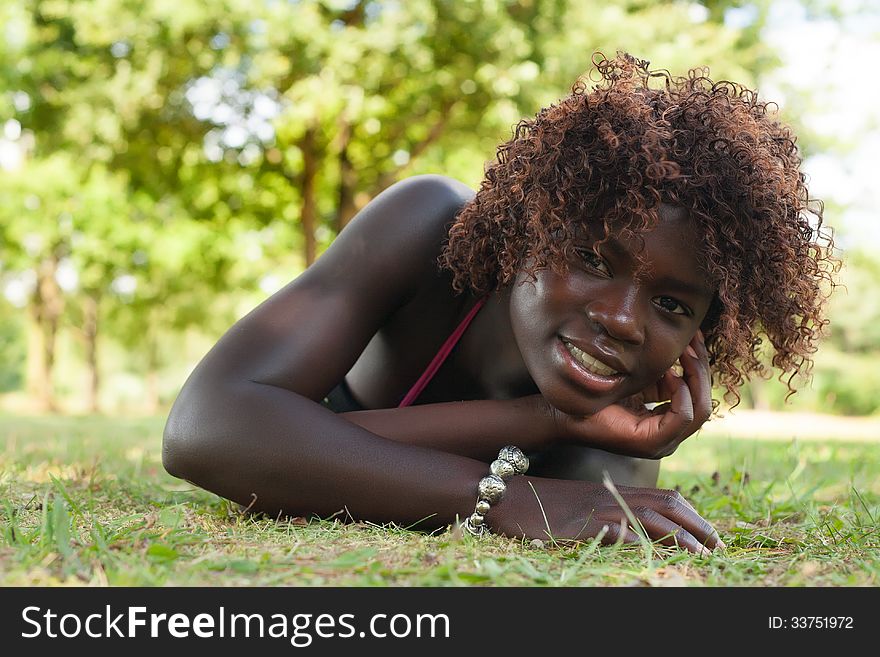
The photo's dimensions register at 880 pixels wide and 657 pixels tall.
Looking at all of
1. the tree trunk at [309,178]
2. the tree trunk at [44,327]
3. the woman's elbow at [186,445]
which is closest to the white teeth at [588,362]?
the woman's elbow at [186,445]

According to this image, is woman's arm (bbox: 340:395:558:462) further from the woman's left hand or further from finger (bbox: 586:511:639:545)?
finger (bbox: 586:511:639:545)

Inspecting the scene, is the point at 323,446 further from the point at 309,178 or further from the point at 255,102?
the point at 309,178

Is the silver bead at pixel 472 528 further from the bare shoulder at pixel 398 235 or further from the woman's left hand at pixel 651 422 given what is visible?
the bare shoulder at pixel 398 235

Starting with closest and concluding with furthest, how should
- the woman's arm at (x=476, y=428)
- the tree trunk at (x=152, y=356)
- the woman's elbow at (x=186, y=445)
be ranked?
1. the woman's elbow at (x=186, y=445)
2. the woman's arm at (x=476, y=428)
3. the tree trunk at (x=152, y=356)

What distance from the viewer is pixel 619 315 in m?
2.36

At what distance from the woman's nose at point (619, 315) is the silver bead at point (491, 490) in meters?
0.54

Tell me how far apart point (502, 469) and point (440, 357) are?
665 mm

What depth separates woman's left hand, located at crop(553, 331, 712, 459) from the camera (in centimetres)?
259

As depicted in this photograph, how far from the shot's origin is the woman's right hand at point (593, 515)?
2246 millimetres

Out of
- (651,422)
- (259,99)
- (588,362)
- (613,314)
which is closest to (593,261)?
(613,314)

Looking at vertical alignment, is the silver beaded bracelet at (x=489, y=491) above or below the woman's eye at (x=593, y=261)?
below

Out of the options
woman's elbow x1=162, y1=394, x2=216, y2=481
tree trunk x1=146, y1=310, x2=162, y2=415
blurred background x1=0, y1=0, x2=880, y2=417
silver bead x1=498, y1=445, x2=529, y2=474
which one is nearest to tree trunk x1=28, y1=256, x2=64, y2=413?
blurred background x1=0, y1=0, x2=880, y2=417
